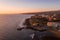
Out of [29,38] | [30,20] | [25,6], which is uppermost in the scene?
[25,6]

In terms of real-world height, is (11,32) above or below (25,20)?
below

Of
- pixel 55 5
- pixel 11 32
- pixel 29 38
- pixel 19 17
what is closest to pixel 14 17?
pixel 19 17

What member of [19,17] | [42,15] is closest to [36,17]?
[42,15]

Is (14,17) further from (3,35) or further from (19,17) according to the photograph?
(3,35)

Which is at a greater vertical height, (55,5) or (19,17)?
(55,5)

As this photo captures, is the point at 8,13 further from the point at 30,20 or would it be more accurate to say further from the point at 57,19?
the point at 57,19

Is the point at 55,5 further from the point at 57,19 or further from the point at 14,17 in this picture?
the point at 14,17

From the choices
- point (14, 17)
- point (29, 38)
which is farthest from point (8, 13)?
point (29, 38)
